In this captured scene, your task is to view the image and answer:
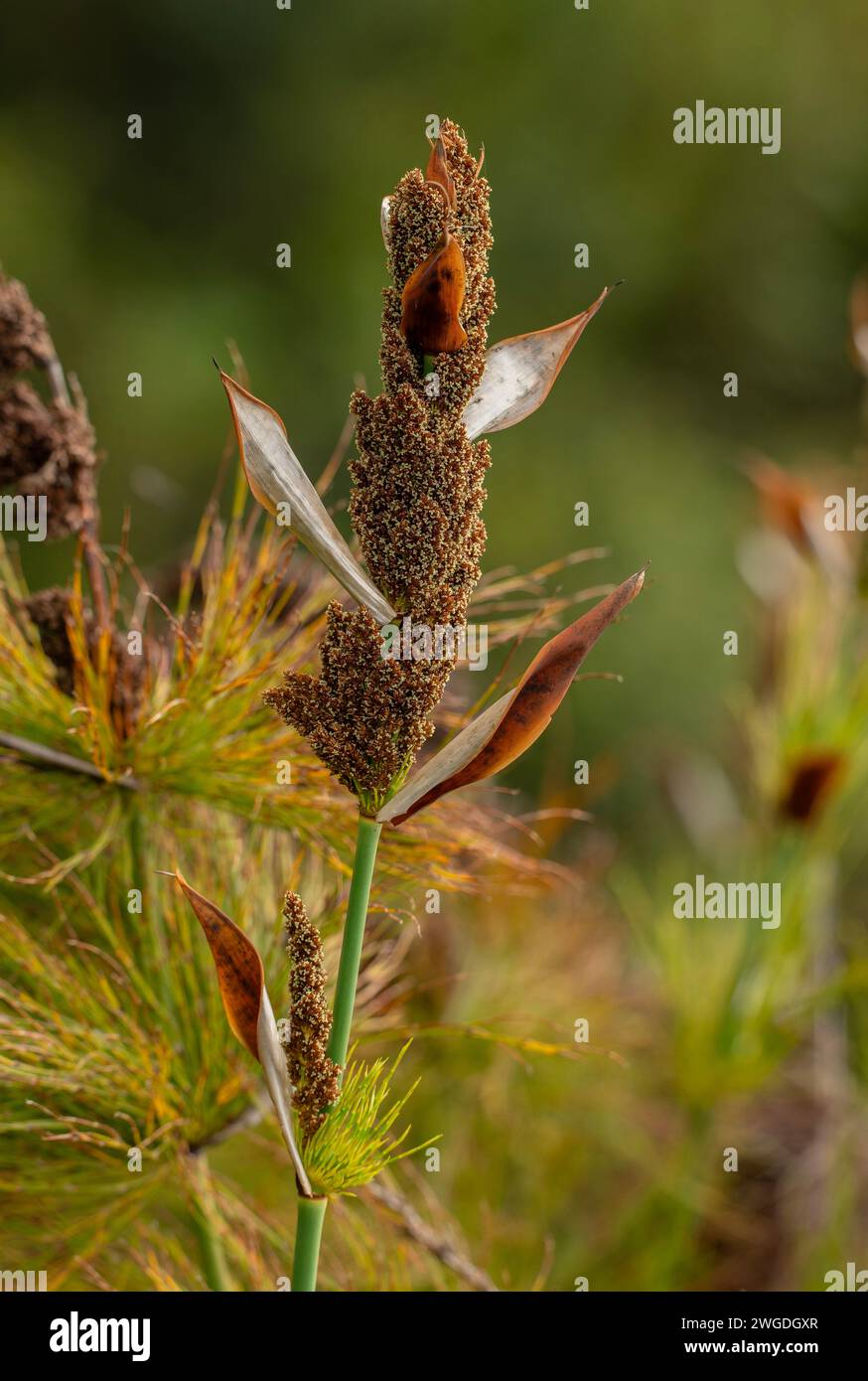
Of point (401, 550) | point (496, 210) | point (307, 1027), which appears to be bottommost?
point (307, 1027)

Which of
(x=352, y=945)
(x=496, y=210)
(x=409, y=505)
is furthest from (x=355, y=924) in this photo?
(x=496, y=210)

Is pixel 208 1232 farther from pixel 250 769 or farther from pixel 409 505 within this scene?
pixel 409 505

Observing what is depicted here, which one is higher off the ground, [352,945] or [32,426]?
[32,426]

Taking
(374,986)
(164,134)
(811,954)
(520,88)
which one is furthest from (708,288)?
(374,986)

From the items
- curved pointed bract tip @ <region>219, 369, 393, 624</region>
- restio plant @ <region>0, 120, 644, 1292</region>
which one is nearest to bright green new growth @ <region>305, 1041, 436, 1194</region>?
restio plant @ <region>0, 120, 644, 1292</region>

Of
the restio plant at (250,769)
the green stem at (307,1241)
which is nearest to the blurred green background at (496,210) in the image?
the restio plant at (250,769)

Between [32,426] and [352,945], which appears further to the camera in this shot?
[32,426]

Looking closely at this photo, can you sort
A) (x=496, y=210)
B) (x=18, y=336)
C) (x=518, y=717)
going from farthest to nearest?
(x=496, y=210) < (x=18, y=336) < (x=518, y=717)
